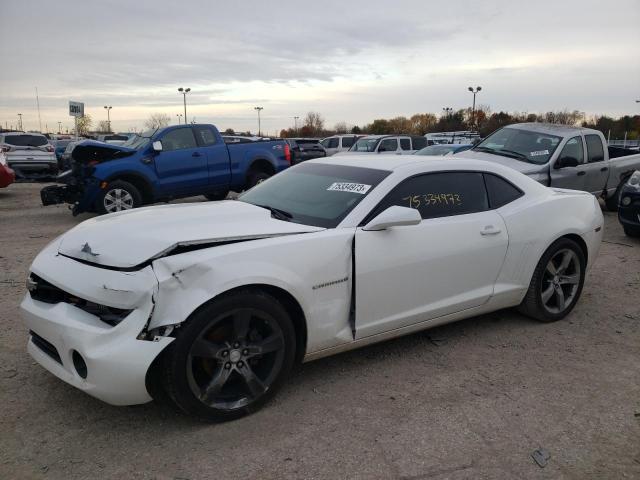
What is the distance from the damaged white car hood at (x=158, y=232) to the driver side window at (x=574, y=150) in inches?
287

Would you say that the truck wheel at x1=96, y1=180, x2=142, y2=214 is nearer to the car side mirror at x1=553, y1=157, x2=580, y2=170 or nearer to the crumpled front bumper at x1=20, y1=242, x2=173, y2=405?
the crumpled front bumper at x1=20, y1=242, x2=173, y2=405

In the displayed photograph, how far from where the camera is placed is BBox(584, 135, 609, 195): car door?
31.3 ft

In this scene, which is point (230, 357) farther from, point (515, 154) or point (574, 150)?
point (574, 150)

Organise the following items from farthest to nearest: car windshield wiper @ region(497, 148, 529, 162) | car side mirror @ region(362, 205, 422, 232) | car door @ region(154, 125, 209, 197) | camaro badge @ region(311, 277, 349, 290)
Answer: car door @ region(154, 125, 209, 197) → car windshield wiper @ region(497, 148, 529, 162) → car side mirror @ region(362, 205, 422, 232) → camaro badge @ region(311, 277, 349, 290)

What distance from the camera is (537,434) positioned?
2.88 meters

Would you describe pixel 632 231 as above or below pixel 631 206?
below

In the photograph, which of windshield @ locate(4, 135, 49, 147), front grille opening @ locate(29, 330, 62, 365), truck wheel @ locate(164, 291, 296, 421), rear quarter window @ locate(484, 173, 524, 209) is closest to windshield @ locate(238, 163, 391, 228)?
truck wheel @ locate(164, 291, 296, 421)

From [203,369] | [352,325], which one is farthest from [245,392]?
[352,325]

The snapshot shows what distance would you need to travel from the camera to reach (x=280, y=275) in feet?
9.68

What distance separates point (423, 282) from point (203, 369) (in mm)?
1597

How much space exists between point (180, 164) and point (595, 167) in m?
7.89

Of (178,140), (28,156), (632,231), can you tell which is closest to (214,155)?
(178,140)

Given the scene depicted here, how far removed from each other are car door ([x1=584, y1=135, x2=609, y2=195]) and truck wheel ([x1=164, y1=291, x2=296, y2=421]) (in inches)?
331

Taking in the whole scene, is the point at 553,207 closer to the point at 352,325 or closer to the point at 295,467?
the point at 352,325
